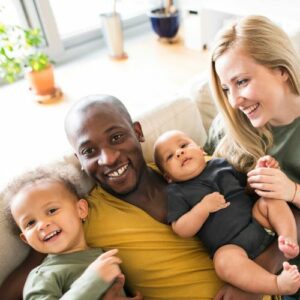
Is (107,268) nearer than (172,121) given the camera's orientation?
Yes

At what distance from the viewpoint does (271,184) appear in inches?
38.7

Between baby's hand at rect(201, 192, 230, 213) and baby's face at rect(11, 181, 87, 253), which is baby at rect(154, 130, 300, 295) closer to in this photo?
baby's hand at rect(201, 192, 230, 213)

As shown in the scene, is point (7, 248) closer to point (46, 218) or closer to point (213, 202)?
point (46, 218)

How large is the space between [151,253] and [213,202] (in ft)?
0.77

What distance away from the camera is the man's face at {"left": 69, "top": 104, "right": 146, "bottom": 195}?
1.02m

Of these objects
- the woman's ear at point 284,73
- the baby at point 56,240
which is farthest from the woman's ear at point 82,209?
the woman's ear at point 284,73

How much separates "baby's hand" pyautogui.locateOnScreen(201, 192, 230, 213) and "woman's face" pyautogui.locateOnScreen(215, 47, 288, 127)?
27cm

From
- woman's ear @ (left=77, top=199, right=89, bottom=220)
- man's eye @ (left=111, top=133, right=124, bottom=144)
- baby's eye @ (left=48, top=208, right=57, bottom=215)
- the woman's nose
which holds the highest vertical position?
the woman's nose

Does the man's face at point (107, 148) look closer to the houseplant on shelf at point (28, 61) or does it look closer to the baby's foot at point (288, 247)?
the baby's foot at point (288, 247)

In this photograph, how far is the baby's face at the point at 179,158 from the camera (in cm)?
108

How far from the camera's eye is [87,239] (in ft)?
3.43

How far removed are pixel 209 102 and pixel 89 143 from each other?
0.65m

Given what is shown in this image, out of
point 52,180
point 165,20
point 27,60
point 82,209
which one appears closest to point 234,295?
point 82,209

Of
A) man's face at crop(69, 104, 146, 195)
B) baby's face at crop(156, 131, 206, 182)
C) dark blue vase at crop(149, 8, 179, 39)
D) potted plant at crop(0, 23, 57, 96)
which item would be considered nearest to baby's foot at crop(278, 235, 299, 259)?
baby's face at crop(156, 131, 206, 182)
